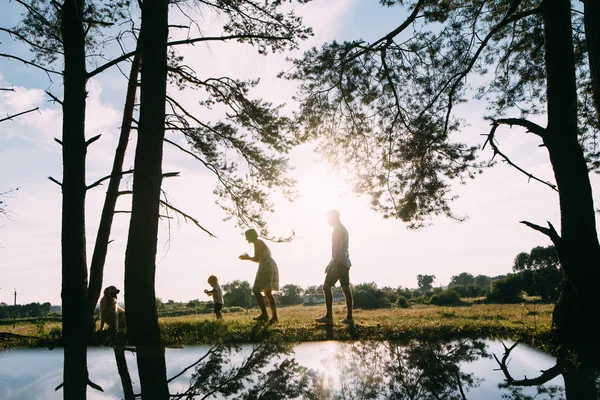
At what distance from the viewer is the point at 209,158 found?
27.8 feet

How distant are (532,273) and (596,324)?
34.3 meters

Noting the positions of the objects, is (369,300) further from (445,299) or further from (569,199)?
(569,199)

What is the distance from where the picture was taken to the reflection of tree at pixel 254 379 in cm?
277

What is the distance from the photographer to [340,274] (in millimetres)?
7227

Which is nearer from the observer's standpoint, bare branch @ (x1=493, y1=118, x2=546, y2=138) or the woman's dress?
bare branch @ (x1=493, y1=118, x2=546, y2=138)

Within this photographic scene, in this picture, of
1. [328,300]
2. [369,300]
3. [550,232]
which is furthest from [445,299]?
[550,232]

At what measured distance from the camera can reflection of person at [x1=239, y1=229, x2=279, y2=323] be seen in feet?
25.8

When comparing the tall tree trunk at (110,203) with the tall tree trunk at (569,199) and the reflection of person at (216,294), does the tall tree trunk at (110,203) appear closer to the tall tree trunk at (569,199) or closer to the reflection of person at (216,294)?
the reflection of person at (216,294)

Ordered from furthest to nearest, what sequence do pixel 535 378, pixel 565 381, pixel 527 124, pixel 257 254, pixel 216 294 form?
pixel 216 294, pixel 257 254, pixel 527 124, pixel 535 378, pixel 565 381

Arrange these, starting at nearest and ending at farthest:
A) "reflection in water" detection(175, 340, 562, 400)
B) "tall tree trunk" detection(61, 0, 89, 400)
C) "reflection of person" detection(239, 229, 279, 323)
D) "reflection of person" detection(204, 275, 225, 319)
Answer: "reflection in water" detection(175, 340, 562, 400) < "tall tree trunk" detection(61, 0, 89, 400) < "reflection of person" detection(239, 229, 279, 323) < "reflection of person" detection(204, 275, 225, 319)

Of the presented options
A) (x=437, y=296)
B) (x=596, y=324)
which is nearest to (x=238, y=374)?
(x=596, y=324)

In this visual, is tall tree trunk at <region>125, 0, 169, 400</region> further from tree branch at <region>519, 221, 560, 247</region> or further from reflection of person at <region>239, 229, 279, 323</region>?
tree branch at <region>519, 221, 560, 247</region>

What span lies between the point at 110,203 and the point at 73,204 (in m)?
2.75

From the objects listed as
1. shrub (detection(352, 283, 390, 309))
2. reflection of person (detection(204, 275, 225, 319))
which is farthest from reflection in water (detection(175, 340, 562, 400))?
shrub (detection(352, 283, 390, 309))
